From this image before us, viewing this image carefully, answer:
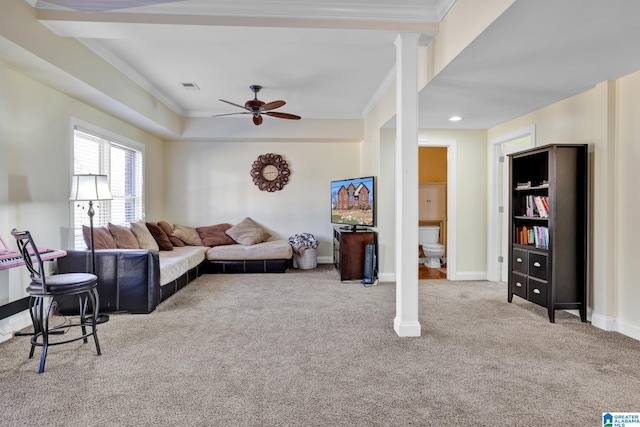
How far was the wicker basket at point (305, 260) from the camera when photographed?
589 centimetres

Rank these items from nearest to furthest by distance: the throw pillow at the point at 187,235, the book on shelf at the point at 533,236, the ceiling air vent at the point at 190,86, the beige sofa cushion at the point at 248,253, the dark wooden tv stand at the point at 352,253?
1. the book on shelf at the point at 533,236
2. the ceiling air vent at the point at 190,86
3. the dark wooden tv stand at the point at 352,253
4. the beige sofa cushion at the point at 248,253
5. the throw pillow at the point at 187,235

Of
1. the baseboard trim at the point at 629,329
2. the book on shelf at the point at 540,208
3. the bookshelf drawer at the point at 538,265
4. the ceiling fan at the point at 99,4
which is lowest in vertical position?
the baseboard trim at the point at 629,329

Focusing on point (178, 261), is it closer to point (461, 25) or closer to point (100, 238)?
point (100, 238)

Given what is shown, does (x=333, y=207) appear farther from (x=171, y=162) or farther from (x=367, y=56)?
(x=171, y=162)

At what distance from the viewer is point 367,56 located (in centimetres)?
361

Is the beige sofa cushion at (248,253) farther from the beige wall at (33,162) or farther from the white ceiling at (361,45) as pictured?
the white ceiling at (361,45)

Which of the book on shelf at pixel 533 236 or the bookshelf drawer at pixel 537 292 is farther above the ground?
the book on shelf at pixel 533 236

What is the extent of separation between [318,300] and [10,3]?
3705mm

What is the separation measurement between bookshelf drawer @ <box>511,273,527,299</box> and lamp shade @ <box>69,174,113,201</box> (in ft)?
14.4

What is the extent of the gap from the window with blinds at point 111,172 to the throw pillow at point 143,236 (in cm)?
35

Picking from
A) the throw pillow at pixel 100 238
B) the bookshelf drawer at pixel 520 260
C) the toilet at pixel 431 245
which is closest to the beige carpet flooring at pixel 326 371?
the bookshelf drawer at pixel 520 260

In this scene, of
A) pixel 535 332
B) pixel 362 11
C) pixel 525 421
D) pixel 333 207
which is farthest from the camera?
pixel 333 207

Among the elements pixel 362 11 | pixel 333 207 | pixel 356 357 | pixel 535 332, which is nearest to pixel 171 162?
pixel 333 207

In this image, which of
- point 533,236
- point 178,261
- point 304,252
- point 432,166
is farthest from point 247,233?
point 533,236
